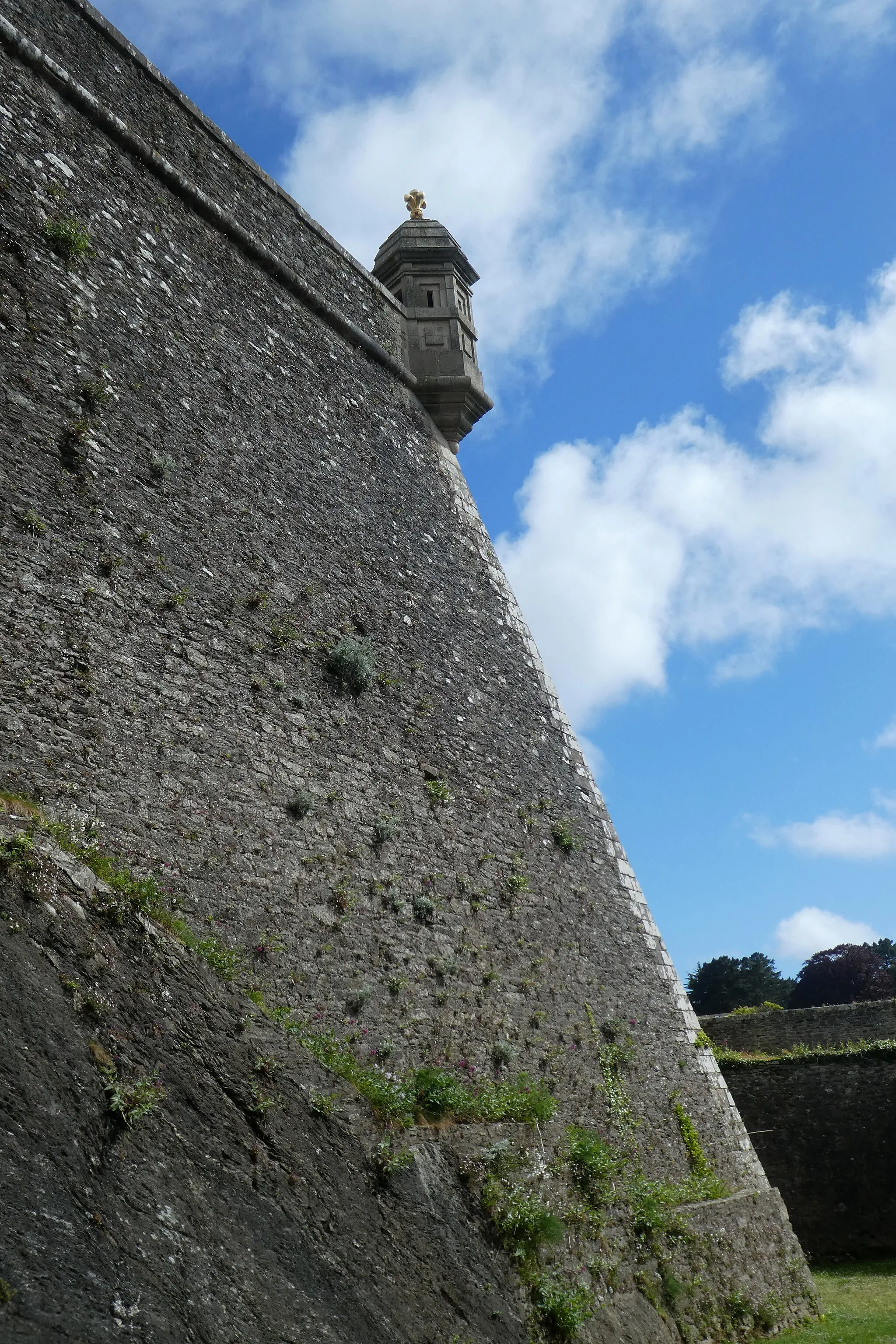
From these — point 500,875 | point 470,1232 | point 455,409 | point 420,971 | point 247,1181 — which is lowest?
point 470,1232

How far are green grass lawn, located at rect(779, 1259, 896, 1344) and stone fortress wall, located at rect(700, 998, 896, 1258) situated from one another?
2.07ft

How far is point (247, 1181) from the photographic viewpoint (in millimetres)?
4434

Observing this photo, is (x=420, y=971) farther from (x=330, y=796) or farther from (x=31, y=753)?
(x=31, y=753)

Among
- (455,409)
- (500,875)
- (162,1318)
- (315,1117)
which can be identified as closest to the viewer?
(162,1318)

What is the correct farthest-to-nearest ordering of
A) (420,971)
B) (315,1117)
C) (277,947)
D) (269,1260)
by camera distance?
(420,971) → (277,947) → (315,1117) → (269,1260)

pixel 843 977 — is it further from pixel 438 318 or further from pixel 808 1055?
pixel 438 318

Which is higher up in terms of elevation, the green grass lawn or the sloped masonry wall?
the sloped masonry wall

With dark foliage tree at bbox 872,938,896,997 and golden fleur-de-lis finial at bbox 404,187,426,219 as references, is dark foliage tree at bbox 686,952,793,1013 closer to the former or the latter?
dark foliage tree at bbox 872,938,896,997

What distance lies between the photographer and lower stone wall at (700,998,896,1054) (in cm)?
2039

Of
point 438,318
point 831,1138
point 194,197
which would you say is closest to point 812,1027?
point 831,1138

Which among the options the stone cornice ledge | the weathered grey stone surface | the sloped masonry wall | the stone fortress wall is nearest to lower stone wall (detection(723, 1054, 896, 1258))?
the stone fortress wall

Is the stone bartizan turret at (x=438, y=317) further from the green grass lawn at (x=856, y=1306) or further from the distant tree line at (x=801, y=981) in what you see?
the distant tree line at (x=801, y=981)

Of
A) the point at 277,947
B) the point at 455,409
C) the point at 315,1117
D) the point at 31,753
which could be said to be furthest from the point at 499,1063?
the point at 455,409

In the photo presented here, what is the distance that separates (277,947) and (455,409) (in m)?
8.13
